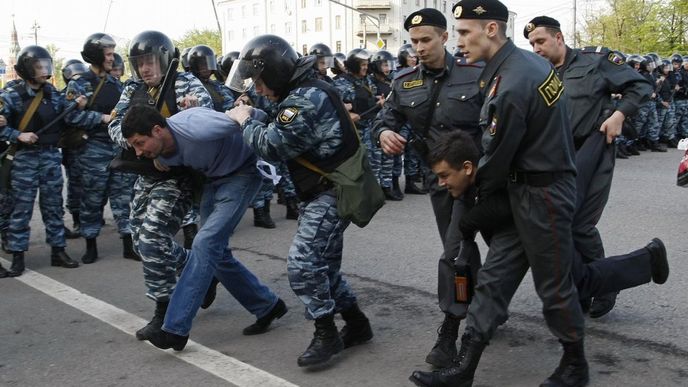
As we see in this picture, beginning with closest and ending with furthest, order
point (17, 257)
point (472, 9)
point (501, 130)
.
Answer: point (501, 130) → point (472, 9) → point (17, 257)

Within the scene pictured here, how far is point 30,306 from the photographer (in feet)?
18.3

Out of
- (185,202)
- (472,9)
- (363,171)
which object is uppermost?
(472,9)

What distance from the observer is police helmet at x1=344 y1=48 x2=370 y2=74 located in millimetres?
10734

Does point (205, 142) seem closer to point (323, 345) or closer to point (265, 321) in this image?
point (265, 321)

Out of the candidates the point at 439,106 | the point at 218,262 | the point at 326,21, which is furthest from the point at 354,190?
the point at 326,21

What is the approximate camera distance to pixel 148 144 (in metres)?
4.31

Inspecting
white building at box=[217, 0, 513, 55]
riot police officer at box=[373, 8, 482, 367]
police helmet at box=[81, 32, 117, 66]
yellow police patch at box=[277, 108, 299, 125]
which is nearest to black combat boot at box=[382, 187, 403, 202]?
police helmet at box=[81, 32, 117, 66]

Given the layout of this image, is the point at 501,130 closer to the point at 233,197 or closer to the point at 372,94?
the point at 233,197

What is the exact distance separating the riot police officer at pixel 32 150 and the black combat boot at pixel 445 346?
13.2ft

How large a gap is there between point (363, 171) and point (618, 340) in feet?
5.81

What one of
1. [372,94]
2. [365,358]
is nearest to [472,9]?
[365,358]

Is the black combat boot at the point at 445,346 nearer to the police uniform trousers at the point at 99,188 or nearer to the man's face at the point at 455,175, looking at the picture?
the man's face at the point at 455,175

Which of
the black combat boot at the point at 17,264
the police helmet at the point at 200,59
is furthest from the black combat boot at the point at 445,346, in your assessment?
the police helmet at the point at 200,59

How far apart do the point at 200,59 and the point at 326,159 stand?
17.2ft
